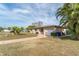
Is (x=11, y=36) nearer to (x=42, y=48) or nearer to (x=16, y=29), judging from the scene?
(x=16, y=29)

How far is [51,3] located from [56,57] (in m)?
0.69

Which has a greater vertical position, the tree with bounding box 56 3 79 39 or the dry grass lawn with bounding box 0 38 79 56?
the tree with bounding box 56 3 79 39

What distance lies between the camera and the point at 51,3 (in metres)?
2.33

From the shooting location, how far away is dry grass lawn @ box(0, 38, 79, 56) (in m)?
2.27

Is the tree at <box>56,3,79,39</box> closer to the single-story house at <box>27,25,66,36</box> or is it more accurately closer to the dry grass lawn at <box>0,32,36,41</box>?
the single-story house at <box>27,25,66,36</box>

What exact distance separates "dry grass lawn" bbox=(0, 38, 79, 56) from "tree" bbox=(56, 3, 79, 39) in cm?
17

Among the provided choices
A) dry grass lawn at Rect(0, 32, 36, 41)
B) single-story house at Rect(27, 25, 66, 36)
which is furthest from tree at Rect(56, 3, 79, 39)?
dry grass lawn at Rect(0, 32, 36, 41)

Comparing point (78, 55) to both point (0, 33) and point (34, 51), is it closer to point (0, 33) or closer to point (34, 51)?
point (34, 51)

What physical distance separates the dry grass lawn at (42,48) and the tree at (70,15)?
0.17 m

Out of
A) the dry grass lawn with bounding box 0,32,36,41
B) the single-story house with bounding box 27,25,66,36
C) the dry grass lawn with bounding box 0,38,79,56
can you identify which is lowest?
the dry grass lawn with bounding box 0,38,79,56

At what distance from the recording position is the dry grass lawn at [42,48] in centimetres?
227

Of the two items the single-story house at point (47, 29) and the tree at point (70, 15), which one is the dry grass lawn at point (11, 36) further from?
the tree at point (70, 15)

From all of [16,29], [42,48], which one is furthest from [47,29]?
[16,29]

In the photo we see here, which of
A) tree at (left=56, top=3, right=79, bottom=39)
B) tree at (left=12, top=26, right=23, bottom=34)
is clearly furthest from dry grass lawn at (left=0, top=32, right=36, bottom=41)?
tree at (left=56, top=3, right=79, bottom=39)
